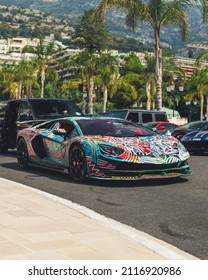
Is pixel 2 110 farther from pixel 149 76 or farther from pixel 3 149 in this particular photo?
pixel 149 76

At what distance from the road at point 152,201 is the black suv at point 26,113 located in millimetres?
3119

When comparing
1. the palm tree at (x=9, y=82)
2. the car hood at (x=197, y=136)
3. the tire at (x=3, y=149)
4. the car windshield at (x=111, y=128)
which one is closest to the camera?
the car windshield at (x=111, y=128)

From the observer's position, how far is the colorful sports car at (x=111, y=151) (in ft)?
27.1

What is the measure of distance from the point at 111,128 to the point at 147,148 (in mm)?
1195

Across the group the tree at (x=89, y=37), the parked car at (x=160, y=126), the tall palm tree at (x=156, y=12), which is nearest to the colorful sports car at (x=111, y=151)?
the parked car at (x=160, y=126)

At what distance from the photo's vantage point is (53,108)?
1396 centimetres

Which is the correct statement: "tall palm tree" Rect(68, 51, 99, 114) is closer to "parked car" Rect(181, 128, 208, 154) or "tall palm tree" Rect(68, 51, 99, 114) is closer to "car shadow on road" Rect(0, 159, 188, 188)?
"parked car" Rect(181, 128, 208, 154)

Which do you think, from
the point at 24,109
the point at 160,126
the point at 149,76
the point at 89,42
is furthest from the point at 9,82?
the point at 24,109

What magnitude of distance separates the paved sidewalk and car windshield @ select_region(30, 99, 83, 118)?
23.4 ft

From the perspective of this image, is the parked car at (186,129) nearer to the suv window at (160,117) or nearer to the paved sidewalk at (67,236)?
the suv window at (160,117)

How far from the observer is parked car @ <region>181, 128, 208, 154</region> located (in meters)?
15.7

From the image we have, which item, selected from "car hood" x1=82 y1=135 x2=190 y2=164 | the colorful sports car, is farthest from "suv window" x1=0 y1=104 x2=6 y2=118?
"car hood" x1=82 y1=135 x2=190 y2=164

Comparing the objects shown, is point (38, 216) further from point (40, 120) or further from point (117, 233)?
point (40, 120)
